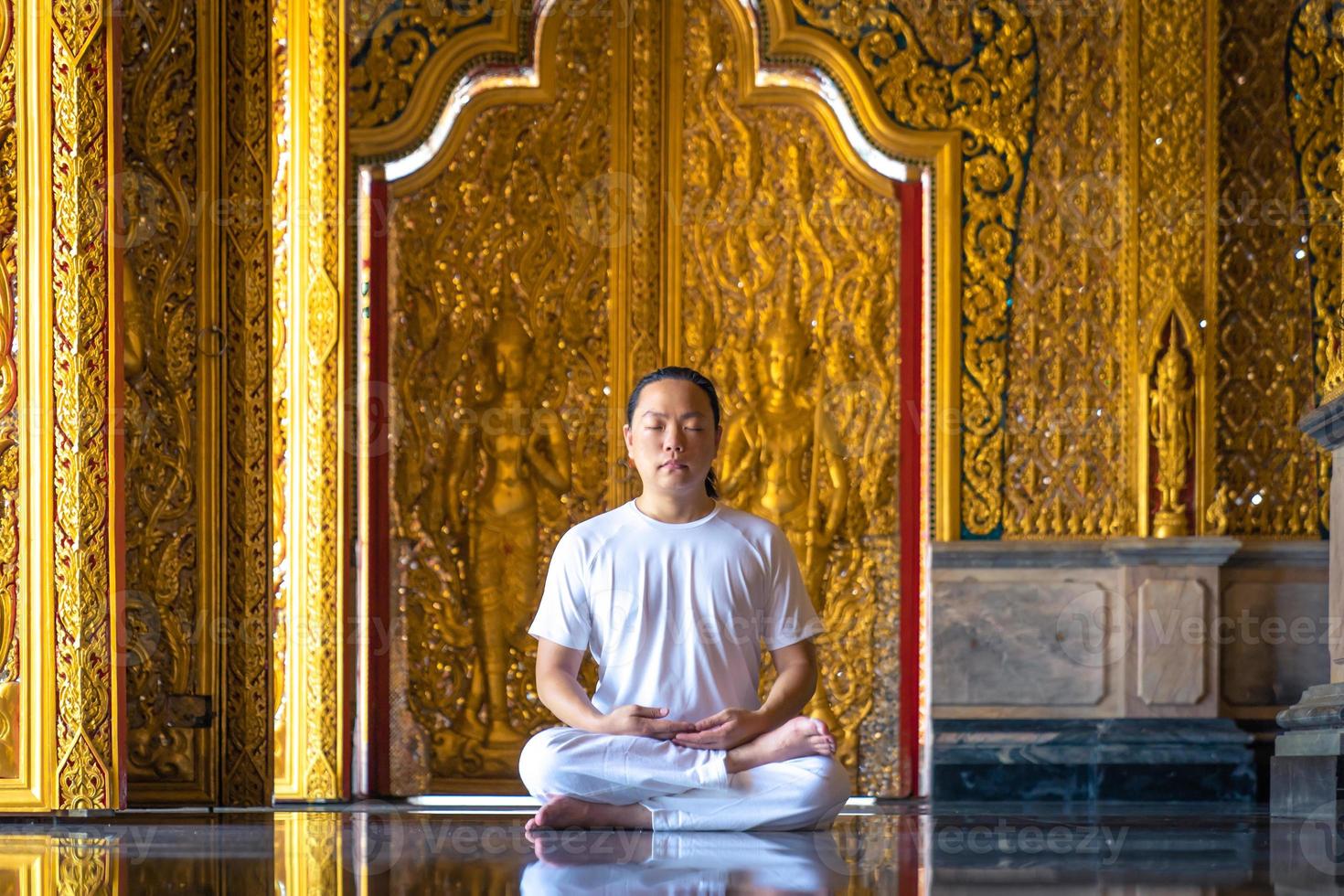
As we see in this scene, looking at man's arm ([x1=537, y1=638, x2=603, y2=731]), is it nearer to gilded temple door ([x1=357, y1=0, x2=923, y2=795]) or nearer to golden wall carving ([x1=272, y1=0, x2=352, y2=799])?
golden wall carving ([x1=272, y1=0, x2=352, y2=799])

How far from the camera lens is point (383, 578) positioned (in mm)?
6375

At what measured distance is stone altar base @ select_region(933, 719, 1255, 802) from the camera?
236 inches

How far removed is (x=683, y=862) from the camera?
310 centimetres

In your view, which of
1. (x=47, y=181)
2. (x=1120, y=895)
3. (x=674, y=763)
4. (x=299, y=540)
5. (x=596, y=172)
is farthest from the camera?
(x=596, y=172)

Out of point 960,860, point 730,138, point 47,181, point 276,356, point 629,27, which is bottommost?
point 960,860

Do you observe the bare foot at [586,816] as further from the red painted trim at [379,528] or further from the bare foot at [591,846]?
the red painted trim at [379,528]

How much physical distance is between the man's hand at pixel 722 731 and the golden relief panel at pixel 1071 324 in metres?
2.83

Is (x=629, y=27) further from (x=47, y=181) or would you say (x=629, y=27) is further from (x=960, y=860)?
(x=960, y=860)

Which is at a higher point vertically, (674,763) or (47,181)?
(47,181)

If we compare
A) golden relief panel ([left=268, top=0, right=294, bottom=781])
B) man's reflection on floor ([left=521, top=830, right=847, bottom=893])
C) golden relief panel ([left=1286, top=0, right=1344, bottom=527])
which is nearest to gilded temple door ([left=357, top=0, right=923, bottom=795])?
golden relief panel ([left=268, top=0, right=294, bottom=781])

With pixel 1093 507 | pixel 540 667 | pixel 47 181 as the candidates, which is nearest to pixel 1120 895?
pixel 540 667

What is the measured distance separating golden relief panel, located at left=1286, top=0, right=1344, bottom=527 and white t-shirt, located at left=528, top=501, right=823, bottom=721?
3.19 m

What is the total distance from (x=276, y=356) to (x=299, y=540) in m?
0.63

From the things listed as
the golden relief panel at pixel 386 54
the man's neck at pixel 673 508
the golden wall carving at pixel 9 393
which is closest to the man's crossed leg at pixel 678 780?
the man's neck at pixel 673 508
